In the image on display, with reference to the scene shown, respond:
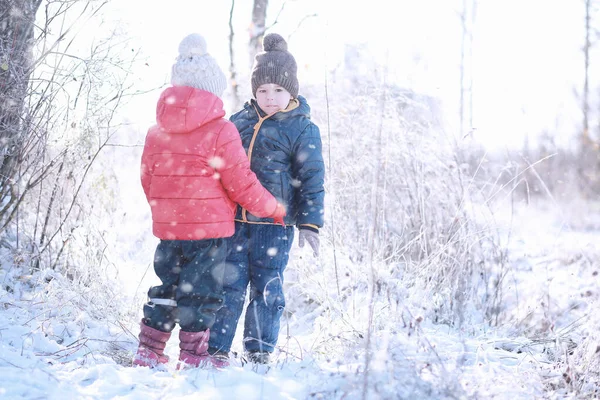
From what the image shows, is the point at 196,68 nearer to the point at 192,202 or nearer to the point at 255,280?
the point at 192,202

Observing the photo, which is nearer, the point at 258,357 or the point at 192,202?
the point at 192,202

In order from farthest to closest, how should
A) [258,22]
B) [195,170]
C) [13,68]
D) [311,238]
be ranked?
[258,22]
[13,68]
[311,238]
[195,170]

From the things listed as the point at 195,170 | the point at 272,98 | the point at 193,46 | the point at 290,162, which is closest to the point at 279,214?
the point at 290,162

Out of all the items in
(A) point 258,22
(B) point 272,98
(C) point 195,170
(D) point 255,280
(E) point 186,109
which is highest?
(A) point 258,22

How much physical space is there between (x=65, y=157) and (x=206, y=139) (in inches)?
61.1

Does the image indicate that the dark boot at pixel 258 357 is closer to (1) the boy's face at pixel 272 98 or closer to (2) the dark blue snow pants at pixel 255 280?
(2) the dark blue snow pants at pixel 255 280

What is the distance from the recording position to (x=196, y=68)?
2.42 meters

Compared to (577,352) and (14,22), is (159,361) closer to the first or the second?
(577,352)

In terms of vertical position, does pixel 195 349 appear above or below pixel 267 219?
below

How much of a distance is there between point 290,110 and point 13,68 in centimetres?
141

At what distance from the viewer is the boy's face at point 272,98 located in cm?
272

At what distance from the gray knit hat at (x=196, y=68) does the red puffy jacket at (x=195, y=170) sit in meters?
0.07

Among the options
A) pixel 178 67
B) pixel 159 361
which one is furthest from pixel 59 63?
pixel 159 361

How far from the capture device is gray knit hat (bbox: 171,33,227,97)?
243 cm
